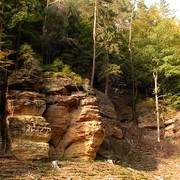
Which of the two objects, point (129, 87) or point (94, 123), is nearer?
point (94, 123)

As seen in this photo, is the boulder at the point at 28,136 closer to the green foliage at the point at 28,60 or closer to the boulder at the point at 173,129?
the green foliage at the point at 28,60

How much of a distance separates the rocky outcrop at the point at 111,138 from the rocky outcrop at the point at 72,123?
2106 millimetres

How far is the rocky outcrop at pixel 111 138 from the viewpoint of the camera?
70.9ft

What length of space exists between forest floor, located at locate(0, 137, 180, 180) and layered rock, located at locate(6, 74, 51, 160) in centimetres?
90

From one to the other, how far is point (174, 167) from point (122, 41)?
16.0 metres

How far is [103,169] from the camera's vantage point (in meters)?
17.4

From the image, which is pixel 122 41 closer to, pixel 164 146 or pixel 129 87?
pixel 129 87

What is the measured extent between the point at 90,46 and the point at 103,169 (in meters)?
14.6

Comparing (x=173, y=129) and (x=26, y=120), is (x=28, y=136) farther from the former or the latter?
(x=173, y=129)

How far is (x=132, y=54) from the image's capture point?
33.6 m

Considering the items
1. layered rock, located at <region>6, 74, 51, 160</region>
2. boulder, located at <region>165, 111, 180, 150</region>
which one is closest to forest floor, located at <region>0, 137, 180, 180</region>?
layered rock, located at <region>6, 74, 51, 160</region>

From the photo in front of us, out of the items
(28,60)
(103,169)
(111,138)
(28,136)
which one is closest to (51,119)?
(28,136)

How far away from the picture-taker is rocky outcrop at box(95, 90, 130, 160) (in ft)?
70.9

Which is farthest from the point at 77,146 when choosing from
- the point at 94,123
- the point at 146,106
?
the point at 146,106
